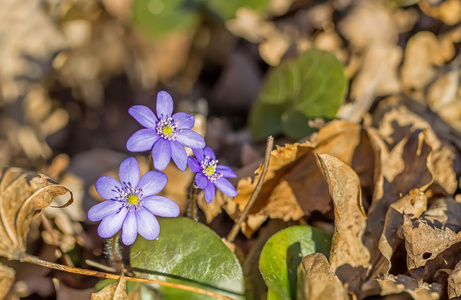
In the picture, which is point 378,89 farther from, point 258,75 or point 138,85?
point 138,85

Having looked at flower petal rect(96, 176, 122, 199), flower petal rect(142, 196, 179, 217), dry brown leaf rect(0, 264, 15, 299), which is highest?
flower petal rect(96, 176, 122, 199)

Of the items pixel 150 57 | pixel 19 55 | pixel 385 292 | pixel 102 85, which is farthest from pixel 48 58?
pixel 385 292

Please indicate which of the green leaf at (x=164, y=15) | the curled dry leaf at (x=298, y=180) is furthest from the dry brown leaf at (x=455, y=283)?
the green leaf at (x=164, y=15)

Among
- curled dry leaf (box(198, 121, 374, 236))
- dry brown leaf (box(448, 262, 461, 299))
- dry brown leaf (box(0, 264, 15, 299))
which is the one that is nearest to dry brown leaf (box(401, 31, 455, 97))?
curled dry leaf (box(198, 121, 374, 236))

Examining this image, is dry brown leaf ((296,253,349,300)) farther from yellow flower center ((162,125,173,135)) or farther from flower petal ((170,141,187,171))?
yellow flower center ((162,125,173,135))

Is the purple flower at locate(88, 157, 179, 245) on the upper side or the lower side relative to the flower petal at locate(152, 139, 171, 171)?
lower

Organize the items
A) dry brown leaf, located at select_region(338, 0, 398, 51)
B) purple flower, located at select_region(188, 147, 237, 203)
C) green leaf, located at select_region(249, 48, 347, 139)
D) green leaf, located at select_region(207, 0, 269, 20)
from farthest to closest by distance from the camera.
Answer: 1. green leaf, located at select_region(207, 0, 269, 20)
2. dry brown leaf, located at select_region(338, 0, 398, 51)
3. green leaf, located at select_region(249, 48, 347, 139)
4. purple flower, located at select_region(188, 147, 237, 203)

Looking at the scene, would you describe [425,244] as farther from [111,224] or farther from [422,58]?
[422,58]

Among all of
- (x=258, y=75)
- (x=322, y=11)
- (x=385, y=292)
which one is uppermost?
(x=322, y=11)
